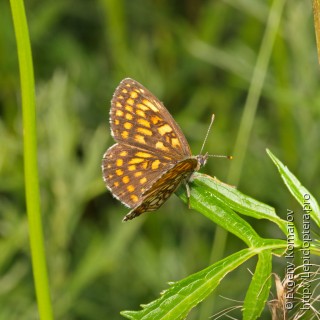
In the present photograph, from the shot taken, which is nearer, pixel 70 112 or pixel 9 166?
pixel 9 166

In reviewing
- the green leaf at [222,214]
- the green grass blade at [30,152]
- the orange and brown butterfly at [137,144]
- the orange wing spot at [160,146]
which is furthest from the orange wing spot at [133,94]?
the green grass blade at [30,152]

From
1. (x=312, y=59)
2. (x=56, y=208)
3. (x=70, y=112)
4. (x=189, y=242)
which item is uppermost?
(x=312, y=59)

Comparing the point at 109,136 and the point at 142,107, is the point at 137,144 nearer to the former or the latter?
the point at 142,107

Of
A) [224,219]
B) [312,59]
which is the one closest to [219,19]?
[312,59]

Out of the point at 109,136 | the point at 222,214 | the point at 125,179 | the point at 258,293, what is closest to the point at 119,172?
the point at 125,179

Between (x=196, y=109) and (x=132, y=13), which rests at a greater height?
(x=132, y=13)

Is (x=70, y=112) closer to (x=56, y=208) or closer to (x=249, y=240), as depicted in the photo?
(x=56, y=208)

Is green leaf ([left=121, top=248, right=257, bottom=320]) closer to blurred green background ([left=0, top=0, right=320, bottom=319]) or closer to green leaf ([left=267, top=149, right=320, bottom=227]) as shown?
green leaf ([left=267, top=149, right=320, bottom=227])
